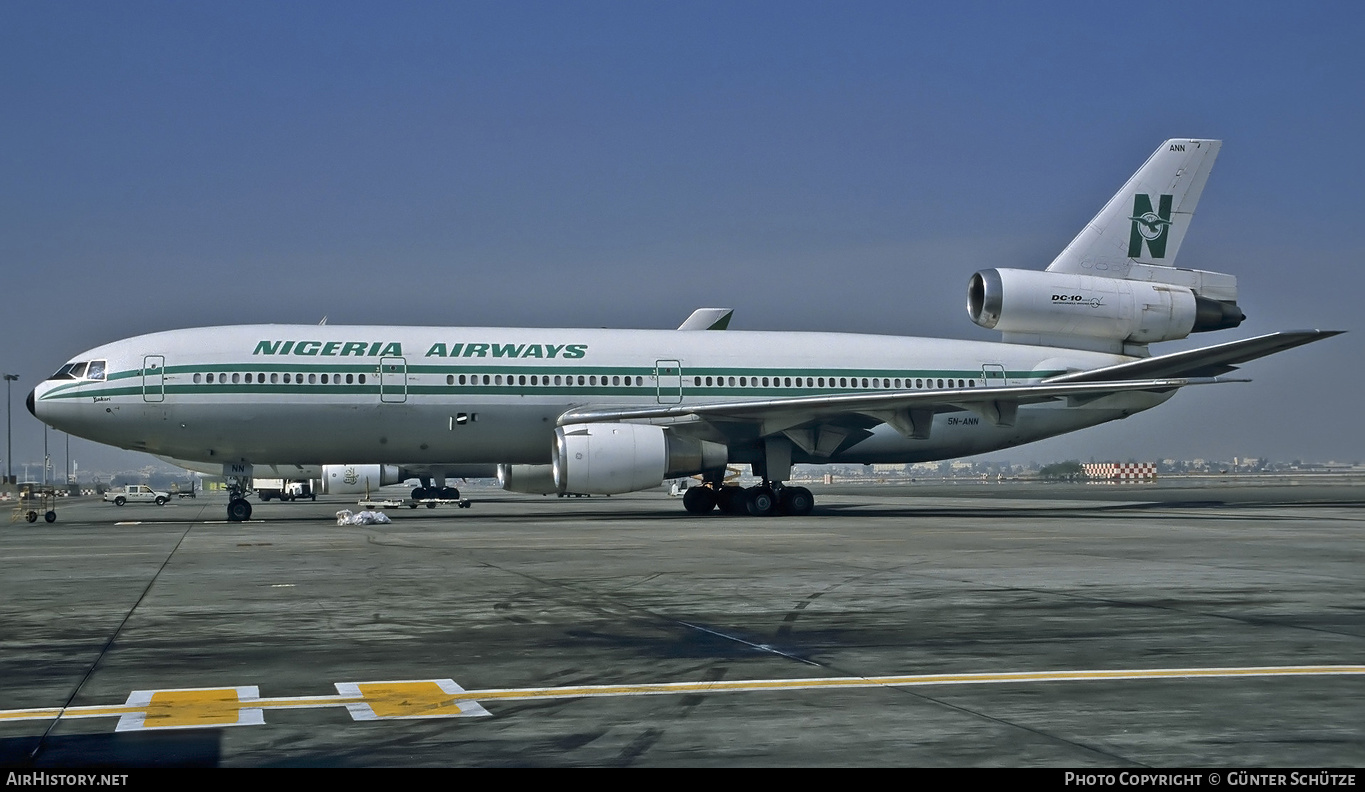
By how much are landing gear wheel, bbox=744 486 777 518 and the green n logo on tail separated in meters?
11.1

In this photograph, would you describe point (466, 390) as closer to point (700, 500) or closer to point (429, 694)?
point (700, 500)

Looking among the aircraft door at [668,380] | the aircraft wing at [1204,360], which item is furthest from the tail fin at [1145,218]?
the aircraft door at [668,380]

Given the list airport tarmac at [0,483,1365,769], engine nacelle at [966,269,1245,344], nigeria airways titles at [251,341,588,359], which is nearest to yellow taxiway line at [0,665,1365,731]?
airport tarmac at [0,483,1365,769]

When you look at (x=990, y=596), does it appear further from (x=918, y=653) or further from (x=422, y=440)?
(x=422, y=440)

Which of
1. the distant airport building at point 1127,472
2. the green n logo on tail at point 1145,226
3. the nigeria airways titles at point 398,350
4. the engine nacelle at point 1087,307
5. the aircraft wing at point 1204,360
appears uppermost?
the green n logo on tail at point 1145,226

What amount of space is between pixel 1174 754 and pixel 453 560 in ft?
37.5

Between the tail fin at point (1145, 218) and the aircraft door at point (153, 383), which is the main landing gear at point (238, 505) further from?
the tail fin at point (1145, 218)

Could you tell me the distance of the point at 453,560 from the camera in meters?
15.1

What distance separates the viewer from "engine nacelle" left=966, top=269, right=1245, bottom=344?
99.1 ft

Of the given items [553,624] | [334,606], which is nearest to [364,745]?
[553,624]

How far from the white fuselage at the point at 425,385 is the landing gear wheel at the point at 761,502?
39.6 inches

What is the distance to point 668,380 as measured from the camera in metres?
28.4

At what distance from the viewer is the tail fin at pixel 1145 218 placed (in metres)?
30.8

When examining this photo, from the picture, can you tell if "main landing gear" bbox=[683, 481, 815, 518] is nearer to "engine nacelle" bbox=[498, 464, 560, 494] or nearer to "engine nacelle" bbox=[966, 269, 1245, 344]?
"engine nacelle" bbox=[966, 269, 1245, 344]
